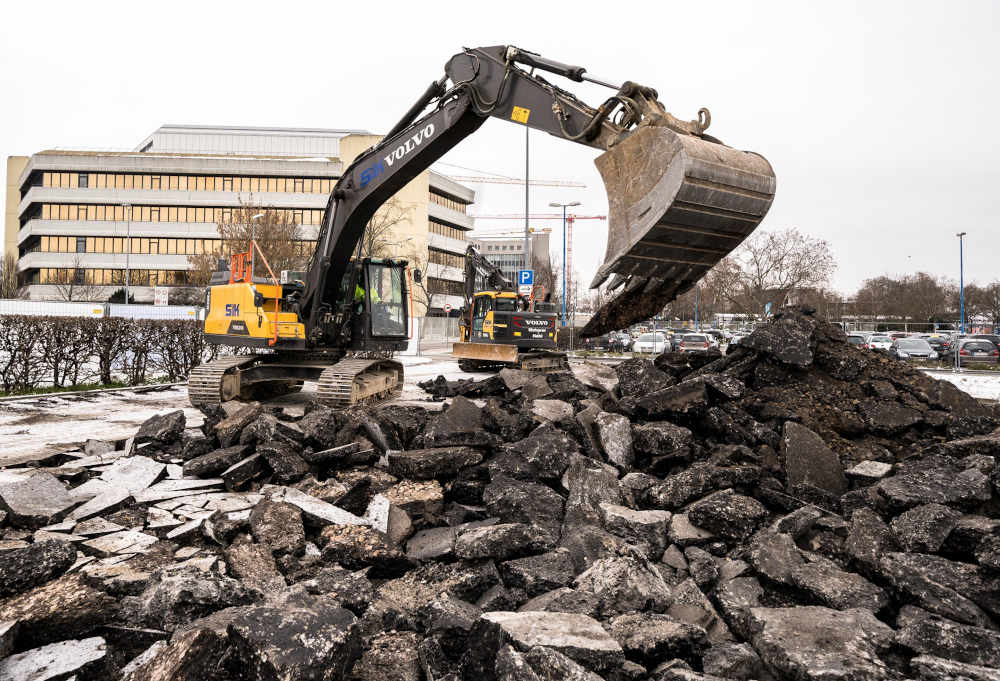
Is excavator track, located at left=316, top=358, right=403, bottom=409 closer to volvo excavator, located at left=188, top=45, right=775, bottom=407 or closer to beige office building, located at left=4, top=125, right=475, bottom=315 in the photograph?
volvo excavator, located at left=188, top=45, right=775, bottom=407

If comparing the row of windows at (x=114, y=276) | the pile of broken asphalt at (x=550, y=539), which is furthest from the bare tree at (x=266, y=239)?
the row of windows at (x=114, y=276)

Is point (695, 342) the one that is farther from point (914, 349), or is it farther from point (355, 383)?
point (355, 383)

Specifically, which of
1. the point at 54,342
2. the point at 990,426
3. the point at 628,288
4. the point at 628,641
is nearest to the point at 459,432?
the point at 628,288

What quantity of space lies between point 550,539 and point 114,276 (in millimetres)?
71779

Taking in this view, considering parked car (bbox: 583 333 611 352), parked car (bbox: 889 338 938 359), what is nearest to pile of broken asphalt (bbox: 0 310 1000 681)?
parked car (bbox: 889 338 938 359)

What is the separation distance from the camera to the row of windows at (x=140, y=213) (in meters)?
64.1

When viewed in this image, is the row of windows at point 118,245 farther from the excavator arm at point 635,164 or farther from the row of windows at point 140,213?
the excavator arm at point 635,164

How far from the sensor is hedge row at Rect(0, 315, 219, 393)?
12938 millimetres

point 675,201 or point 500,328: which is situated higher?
point 675,201

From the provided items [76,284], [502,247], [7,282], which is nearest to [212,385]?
[7,282]

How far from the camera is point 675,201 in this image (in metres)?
5.64

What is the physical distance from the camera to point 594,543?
459cm

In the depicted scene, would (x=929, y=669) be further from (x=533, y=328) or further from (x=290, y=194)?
(x=290, y=194)

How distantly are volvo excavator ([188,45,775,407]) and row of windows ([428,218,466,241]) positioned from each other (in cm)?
5788
